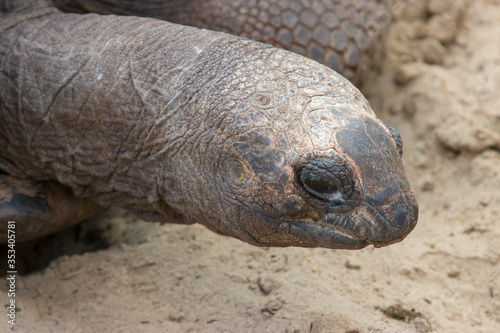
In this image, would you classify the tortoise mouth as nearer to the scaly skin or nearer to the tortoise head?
the tortoise head

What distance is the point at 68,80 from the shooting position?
9.62 feet

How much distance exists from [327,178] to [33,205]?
166 cm

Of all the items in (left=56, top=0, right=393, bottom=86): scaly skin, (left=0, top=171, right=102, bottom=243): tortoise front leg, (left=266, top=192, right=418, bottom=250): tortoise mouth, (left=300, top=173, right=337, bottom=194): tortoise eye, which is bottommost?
(left=0, top=171, right=102, bottom=243): tortoise front leg

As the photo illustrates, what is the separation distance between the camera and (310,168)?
8.05 ft

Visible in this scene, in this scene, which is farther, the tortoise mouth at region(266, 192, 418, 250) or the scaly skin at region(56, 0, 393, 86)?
the scaly skin at region(56, 0, 393, 86)

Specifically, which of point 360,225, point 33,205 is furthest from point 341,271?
point 33,205

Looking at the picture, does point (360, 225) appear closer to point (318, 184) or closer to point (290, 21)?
point (318, 184)

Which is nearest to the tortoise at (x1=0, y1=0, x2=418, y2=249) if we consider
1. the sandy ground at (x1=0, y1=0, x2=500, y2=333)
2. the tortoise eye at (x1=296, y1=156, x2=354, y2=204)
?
the tortoise eye at (x1=296, y1=156, x2=354, y2=204)

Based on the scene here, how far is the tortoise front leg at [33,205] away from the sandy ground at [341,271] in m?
0.35

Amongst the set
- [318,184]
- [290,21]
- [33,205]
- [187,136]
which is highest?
[290,21]

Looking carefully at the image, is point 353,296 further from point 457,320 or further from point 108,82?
point 108,82

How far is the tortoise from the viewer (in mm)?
2484

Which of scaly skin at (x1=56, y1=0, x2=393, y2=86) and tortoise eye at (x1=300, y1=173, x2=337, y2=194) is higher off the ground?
scaly skin at (x1=56, y1=0, x2=393, y2=86)

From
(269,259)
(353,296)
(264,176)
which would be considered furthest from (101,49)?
(353,296)
